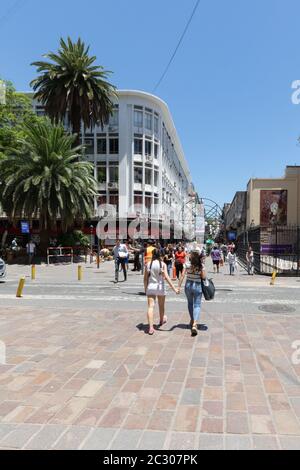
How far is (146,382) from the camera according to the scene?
5.01 meters

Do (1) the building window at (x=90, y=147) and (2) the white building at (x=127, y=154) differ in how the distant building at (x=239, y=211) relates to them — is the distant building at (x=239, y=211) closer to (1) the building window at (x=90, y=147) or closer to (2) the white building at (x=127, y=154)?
(2) the white building at (x=127, y=154)

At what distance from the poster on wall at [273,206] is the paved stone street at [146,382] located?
4356 cm

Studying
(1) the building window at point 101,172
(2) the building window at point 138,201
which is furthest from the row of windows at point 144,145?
(2) the building window at point 138,201

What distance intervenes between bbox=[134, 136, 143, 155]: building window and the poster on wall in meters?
16.2

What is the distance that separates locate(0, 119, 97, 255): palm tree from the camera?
101ft

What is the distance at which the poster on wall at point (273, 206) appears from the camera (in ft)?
167

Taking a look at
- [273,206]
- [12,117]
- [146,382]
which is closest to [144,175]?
[273,206]

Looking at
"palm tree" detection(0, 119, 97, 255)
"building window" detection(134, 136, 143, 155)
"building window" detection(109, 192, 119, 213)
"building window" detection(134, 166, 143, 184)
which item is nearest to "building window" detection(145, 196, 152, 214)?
"building window" detection(134, 166, 143, 184)

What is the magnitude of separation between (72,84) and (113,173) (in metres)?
16.5

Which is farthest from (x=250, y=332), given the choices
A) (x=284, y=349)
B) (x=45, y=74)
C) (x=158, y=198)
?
(x=158, y=198)

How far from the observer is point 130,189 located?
169 ft

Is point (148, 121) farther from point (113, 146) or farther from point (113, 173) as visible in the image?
point (113, 173)
